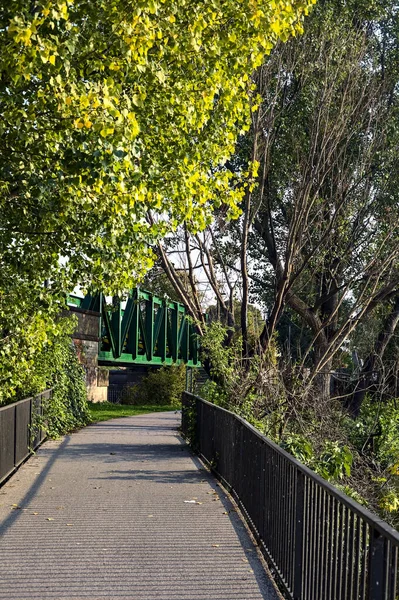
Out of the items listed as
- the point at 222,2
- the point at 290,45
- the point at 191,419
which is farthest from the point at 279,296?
the point at 222,2

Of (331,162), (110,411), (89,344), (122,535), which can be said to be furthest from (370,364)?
(122,535)

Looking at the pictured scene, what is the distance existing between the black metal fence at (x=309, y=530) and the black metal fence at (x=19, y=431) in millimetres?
3537

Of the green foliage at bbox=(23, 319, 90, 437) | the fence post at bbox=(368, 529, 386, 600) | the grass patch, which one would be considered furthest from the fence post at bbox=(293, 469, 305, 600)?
the grass patch

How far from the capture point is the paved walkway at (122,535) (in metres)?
6.99

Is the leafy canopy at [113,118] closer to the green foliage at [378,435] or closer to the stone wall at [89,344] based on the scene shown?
the green foliage at [378,435]

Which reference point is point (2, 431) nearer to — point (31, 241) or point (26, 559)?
point (31, 241)

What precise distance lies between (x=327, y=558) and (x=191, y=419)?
42.3 feet

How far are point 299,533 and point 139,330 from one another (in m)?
38.3

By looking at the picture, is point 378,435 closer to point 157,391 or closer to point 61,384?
point 61,384

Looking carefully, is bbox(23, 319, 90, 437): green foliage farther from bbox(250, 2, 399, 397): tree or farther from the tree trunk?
the tree trunk

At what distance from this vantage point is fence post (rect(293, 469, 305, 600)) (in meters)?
6.31

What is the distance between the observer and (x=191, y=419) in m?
18.4

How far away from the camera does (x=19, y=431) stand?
47.3ft

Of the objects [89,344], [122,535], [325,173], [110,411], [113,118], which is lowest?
[110,411]
